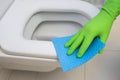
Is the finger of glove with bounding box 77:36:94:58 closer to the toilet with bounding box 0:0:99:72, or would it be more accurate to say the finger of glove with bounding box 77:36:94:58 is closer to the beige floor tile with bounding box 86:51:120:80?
the toilet with bounding box 0:0:99:72

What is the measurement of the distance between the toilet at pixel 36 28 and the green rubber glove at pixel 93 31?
0.06 m

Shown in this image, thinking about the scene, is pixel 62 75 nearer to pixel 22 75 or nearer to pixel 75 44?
pixel 22 75

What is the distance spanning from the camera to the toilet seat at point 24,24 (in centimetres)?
75

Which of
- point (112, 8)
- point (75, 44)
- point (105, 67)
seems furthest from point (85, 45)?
point (105, 67)

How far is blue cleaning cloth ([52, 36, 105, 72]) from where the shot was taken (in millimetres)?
708

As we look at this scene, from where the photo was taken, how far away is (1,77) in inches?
43.6

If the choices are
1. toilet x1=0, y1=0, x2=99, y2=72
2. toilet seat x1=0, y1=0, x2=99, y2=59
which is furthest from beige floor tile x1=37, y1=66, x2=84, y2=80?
toilet seat x1=0, y1=0, x2=99, y2=59

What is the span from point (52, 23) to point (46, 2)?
143 mm

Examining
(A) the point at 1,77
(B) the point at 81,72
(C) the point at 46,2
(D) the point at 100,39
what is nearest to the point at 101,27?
(D) the point at 100,39

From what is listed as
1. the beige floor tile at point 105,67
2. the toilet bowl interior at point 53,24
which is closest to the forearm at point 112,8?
the toilet bowl interior at point 53,24

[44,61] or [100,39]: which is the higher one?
[100,39]

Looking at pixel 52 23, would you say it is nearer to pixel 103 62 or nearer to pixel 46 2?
pixel 46 2

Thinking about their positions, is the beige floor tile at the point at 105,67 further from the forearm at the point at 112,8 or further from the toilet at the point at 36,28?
the forearm at the point at 112,8

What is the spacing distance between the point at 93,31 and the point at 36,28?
1.26 feet
